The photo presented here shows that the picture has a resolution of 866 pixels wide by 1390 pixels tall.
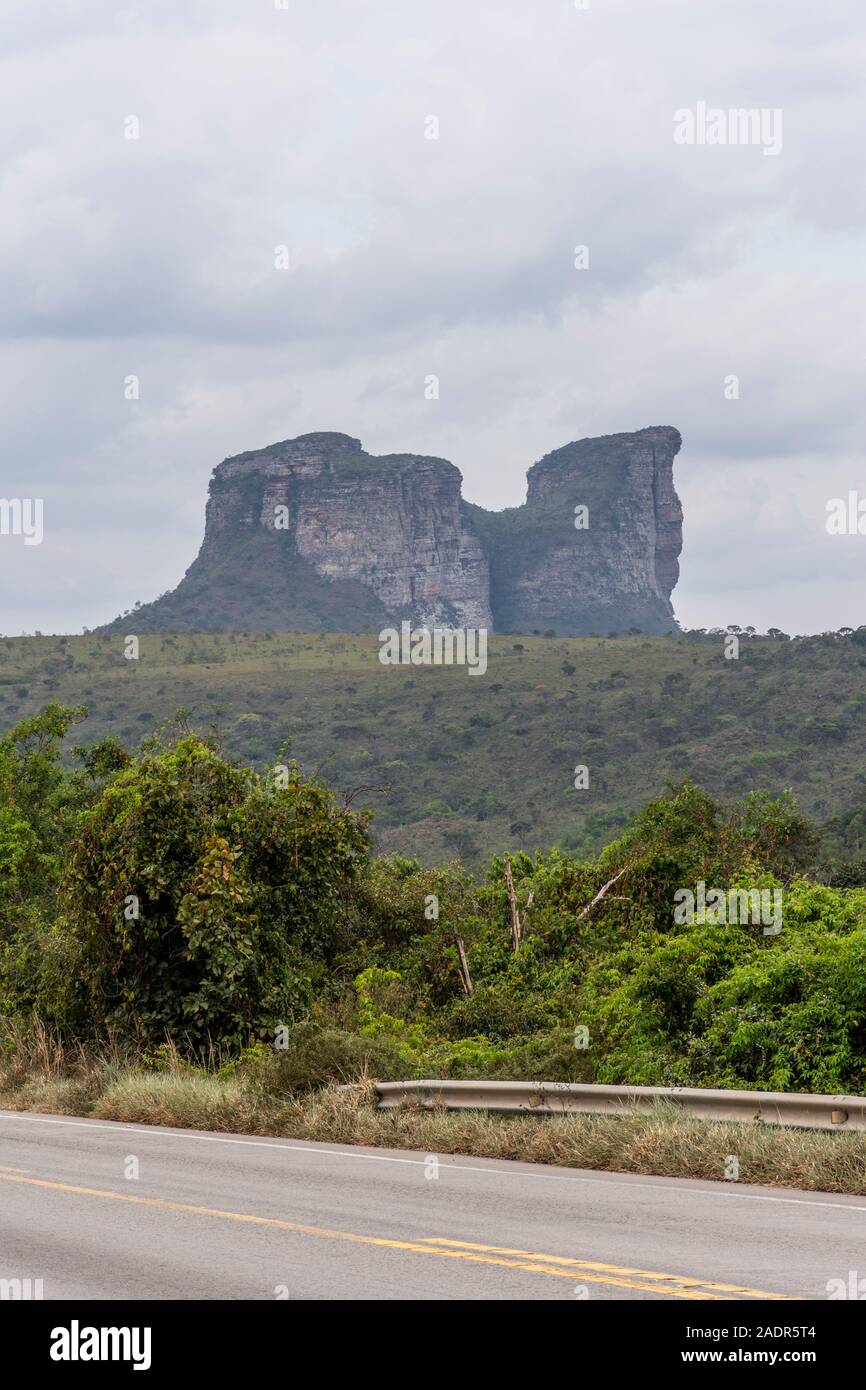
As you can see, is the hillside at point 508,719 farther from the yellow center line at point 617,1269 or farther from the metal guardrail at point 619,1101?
the yellow center line at point 617,1269

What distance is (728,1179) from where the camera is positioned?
11523 mm

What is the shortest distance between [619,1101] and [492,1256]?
4.78 meters

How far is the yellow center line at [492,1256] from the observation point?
A: 760cm

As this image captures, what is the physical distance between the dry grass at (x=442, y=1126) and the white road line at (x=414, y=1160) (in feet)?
0.71

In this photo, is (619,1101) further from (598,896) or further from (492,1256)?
(598,896)

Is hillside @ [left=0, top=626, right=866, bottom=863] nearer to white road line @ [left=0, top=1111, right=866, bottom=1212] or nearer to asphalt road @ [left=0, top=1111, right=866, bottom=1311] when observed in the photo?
white road line @ [left=0, top=1111, right=866, bottom=1212]

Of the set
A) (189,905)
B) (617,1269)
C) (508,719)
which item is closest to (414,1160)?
(617,1269)

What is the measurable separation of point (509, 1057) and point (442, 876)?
9.92 meters

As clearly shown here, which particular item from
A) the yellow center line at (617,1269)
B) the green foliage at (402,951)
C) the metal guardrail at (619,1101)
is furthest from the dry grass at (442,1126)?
the yellow center line at (617,1269)

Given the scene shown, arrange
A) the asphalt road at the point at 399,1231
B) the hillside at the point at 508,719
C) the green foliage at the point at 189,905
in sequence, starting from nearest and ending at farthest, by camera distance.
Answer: the asphalt road at the point at 399,1231
the green foliage at the point at 189,905
the hillside at the point at 508,719

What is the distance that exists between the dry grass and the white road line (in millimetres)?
216

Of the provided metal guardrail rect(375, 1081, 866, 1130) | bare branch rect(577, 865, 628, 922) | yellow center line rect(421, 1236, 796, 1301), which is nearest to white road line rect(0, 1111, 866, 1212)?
metal guardrail rect(375, 1081, 866, 1130)

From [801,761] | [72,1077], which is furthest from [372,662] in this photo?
[72,1077]

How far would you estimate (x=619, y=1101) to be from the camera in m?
13.2
